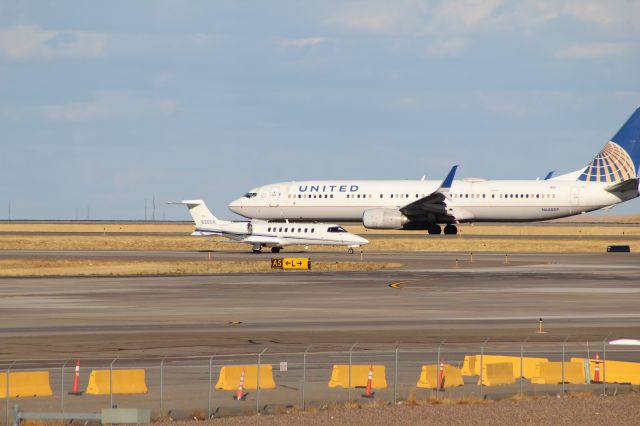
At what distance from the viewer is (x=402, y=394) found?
2545 centimetres

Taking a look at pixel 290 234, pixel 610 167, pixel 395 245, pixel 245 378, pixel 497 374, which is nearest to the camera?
pixel 245 378

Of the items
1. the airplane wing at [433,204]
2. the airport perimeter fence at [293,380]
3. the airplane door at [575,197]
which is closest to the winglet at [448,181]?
the airplane wing at [433,204]

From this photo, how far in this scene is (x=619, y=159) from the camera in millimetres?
112438

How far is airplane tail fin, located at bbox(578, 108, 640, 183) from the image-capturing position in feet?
361

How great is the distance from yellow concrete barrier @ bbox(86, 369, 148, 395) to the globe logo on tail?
89.4 metres

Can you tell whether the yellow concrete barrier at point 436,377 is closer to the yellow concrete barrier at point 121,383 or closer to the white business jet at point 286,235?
the yellow concrete barrier at point 121,383

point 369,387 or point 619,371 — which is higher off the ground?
point 619,371

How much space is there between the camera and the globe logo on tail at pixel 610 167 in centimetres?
10988

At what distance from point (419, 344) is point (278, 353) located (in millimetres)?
4726

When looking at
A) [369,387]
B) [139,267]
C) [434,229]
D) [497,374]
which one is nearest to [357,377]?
[369,387]

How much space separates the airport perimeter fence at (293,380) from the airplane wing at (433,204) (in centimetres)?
7099

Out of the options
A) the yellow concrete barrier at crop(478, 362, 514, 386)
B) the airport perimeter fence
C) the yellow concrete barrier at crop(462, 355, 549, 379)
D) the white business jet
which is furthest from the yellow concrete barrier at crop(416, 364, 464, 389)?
the white business jet

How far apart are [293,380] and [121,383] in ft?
14.0

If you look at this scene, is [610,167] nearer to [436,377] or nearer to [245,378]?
[436,377]
